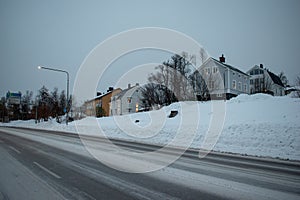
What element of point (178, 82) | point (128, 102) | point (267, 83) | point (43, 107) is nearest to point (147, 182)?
point (178, 82)

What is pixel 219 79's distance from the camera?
40.5m

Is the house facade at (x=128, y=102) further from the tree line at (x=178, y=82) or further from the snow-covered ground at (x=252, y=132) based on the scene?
the snow-covered ground at (x=252, y=132)

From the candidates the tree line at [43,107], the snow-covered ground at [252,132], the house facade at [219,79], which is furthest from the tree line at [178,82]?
the tree line at [43,107]

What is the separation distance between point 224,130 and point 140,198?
38.5ft

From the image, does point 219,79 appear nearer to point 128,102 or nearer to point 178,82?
point 178,82

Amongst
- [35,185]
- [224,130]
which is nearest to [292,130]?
[224,130]

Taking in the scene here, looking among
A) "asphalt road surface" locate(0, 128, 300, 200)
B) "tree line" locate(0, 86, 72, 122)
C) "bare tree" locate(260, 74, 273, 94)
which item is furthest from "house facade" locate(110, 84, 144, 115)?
"asphalt road surface" locate(0, 128, 300, 200)

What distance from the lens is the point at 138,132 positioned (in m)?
20.6

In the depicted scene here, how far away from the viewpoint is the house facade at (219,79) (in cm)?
3844

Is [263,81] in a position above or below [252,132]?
above

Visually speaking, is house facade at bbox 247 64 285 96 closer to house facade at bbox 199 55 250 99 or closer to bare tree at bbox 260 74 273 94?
bare tree at bbox 260 74 273 94

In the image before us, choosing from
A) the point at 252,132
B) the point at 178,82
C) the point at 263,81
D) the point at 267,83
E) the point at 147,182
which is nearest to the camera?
the point at 147,182

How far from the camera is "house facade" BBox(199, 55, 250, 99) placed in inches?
1513

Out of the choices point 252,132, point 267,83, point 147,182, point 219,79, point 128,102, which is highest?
point 267,83
